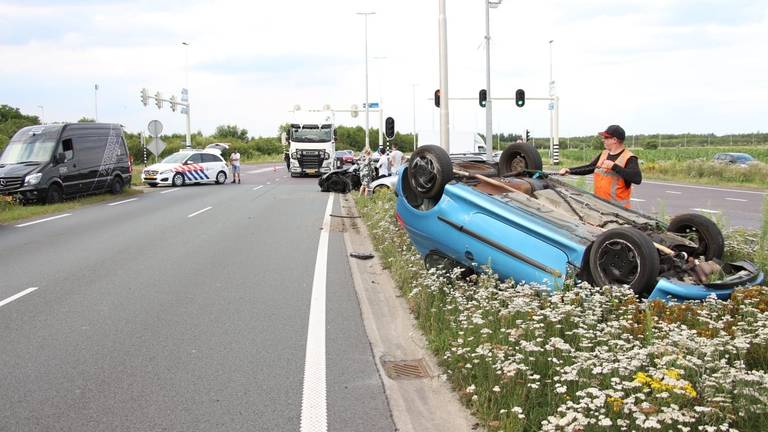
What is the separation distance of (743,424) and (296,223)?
12677 mm

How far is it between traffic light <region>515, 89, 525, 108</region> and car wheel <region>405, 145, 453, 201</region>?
81.5 ft

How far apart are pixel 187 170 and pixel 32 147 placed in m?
10.2

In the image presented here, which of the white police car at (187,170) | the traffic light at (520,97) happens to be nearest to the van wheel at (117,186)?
the white police car at (187,170)

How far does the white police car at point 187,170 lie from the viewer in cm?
3020

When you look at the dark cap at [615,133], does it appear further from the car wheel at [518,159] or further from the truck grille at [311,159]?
the truck grille at [311,159]

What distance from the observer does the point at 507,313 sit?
16.7 ft

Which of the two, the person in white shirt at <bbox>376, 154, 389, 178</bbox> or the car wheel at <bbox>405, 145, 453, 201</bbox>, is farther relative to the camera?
the person in white shirt at <bbox>376, 154, 389, 178</bbox>

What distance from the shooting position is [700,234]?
6.71 metres

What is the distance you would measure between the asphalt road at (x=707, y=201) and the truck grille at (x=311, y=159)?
676 inches

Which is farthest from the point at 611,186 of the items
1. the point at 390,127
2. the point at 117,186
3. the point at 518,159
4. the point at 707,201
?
the point at 117,186

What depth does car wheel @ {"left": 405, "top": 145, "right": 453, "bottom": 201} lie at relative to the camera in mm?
7180

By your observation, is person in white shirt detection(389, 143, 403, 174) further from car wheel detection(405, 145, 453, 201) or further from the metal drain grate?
the metal drain grate

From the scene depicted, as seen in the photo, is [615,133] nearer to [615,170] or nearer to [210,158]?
[615,170]

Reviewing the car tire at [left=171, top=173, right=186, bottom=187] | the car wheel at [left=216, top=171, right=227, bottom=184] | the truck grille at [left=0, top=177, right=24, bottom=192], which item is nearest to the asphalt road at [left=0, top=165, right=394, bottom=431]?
the truck grille at [left=0, top=177, right=24, bottom=192]
